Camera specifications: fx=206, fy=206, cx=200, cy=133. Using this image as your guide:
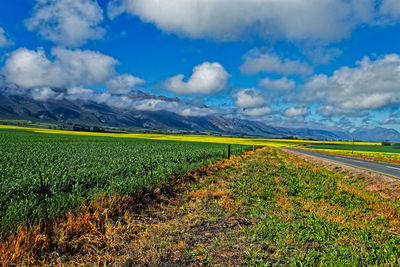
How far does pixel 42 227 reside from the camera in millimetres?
5344

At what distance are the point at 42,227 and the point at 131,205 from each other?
2.93 meters

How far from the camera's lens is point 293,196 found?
1095 centimetres

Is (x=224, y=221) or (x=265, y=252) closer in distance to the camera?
(x=265, y=252)

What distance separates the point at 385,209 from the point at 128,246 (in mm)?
10828

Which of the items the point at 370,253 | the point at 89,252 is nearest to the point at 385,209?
the point at 370,253

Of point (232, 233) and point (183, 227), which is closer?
point (232, 233)

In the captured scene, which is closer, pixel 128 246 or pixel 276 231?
pixel 128 246

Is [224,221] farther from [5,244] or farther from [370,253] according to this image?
[5,244]

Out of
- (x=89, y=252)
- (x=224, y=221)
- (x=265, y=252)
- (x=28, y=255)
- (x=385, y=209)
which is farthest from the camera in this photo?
(x=385, y=209)

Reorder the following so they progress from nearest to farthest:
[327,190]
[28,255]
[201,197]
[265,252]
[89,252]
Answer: [28,255], [89,252], [265,252], [201,197], [327,190]

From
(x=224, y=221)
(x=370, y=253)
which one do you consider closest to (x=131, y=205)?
(x=224, y=221)

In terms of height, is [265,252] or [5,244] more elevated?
[5,244]

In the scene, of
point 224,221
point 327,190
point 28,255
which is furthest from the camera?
point 327,190

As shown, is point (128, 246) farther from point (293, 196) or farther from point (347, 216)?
point (293, 196)
